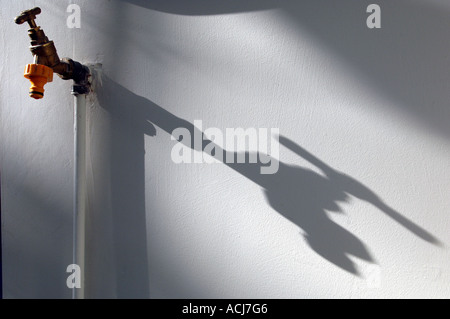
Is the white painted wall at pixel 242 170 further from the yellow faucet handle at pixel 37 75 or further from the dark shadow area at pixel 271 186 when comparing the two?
the yellow faucet handle at pixel 37 75

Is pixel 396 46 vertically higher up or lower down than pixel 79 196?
higher up

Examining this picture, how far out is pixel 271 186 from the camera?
696mm

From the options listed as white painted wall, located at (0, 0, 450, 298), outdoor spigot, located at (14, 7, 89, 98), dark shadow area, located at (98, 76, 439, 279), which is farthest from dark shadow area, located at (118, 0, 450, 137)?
outdoor spigot, located at (14, 7, 89, 98)

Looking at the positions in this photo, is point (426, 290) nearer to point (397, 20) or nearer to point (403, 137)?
point (403, 137)

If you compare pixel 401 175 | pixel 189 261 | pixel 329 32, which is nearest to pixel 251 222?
pixel 189 261

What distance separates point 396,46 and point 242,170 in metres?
0.38

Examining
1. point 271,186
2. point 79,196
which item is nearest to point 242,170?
point 271,186

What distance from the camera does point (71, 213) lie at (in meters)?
0.79

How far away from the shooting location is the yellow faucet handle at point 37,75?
2.14 ft

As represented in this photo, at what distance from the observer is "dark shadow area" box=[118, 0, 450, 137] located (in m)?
0.63

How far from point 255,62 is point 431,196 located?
424 mm

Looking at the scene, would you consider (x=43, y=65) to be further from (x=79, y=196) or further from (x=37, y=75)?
(x=79, y=196)
